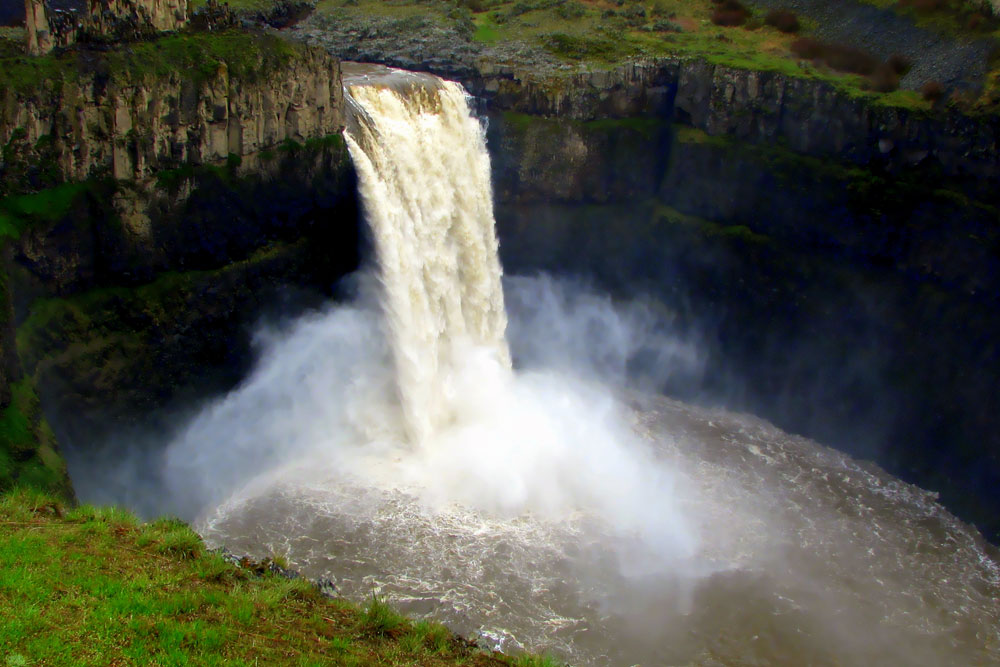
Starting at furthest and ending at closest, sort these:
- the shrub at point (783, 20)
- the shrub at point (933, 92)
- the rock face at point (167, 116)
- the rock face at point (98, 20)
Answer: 1. the shrub at point (783, 20)
2. the shrub at point (933, 92)
3. the rock face at point (98, 20)
4. the rock face at point (167, 116)

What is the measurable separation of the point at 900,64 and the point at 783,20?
9.41 m

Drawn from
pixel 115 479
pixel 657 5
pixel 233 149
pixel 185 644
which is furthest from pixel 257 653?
pixel 657 5

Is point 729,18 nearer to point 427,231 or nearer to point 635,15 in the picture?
point 635,15

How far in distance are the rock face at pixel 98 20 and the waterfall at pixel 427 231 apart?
668 centimetres

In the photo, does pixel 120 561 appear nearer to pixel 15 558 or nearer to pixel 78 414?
pixel 15 558

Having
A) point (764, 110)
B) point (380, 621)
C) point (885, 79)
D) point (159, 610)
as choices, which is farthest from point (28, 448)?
point (885, 79)

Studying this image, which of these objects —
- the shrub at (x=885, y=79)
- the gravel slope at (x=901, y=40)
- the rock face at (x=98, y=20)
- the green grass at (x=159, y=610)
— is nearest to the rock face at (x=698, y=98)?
A: the shrub at (x=885, y=79)

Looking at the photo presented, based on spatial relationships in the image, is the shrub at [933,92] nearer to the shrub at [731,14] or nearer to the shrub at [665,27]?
the shrub at [731,14]

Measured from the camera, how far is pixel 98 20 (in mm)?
25922

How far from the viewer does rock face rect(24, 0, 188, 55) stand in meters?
24.4

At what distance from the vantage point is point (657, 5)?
160ft

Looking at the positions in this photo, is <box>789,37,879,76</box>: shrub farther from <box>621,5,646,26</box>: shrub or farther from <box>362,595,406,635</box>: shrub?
<box>362,595,406,635</box>: shrub

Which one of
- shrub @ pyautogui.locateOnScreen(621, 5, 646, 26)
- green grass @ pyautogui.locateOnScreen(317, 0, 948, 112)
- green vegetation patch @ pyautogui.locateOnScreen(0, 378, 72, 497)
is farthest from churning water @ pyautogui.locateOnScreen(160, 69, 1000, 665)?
shrub @ pyautogui.locateOnScreen(621, 5, 646, 26)

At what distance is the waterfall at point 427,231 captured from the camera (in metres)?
31.4
